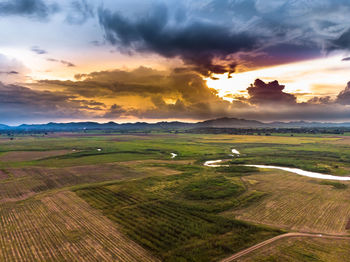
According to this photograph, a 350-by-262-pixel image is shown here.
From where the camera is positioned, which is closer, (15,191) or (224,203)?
(224,203)

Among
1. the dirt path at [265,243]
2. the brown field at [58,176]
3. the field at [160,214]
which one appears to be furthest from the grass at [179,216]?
the brown field at [58,176]

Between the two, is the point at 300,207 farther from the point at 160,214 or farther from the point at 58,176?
the point at 58,176

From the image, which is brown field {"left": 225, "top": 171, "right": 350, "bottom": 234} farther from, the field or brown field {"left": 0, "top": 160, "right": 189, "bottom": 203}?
brown field {"left": 0, "top": 160, "right": 189, "bottom": 203}

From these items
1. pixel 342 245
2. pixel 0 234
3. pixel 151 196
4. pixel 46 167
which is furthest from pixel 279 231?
pixel 46 167

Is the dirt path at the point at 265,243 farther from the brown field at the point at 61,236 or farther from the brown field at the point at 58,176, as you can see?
the brown field at the point at 58,176

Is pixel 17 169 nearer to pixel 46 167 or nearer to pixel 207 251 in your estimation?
pixel 46 167

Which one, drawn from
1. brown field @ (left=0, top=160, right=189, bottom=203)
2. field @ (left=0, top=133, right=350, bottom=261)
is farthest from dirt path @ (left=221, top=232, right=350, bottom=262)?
brown field @ (left=0, top=160, right=189, bottom=203)

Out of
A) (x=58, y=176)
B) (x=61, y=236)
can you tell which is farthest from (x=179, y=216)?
(x=58, y=176)

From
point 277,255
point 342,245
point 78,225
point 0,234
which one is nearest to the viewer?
point 277,255
